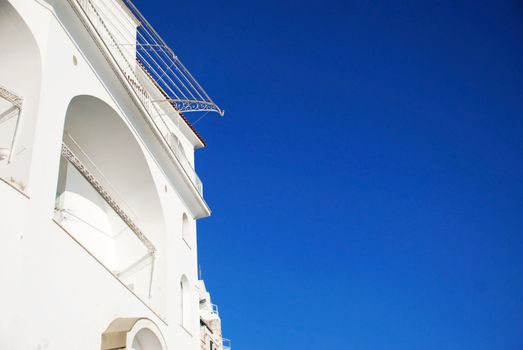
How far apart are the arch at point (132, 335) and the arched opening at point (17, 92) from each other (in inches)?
156

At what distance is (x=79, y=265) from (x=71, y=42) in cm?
525

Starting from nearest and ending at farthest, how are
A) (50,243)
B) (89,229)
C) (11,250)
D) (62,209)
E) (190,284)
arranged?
(11,250)
(50,243)
(62,209)
(89,229)
(190,284)

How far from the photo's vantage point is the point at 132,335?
446 inches

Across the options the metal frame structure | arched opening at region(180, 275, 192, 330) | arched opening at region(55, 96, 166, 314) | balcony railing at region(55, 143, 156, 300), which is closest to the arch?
arched opening at region(55, 96, 166, 314)

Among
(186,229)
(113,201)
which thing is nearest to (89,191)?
(113,201)

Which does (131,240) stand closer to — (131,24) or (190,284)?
(190,284)

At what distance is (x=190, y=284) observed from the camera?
17.4m

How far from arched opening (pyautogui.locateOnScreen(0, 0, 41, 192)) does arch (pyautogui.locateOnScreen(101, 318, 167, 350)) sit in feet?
13.0

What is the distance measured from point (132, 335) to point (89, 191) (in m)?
5.30

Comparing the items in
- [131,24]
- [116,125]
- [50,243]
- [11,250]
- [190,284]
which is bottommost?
[11,250]

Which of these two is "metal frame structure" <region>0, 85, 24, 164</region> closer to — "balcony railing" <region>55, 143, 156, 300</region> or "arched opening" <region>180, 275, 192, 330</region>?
"balcony railing" <region>55, 143, 156, 300</region>

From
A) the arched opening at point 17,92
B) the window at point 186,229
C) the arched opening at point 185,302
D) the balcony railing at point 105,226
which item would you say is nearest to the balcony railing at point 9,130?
the arched opening at point 17,92

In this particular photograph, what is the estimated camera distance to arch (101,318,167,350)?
1098 cm

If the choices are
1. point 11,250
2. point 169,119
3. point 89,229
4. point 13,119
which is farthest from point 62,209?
point 169,119
